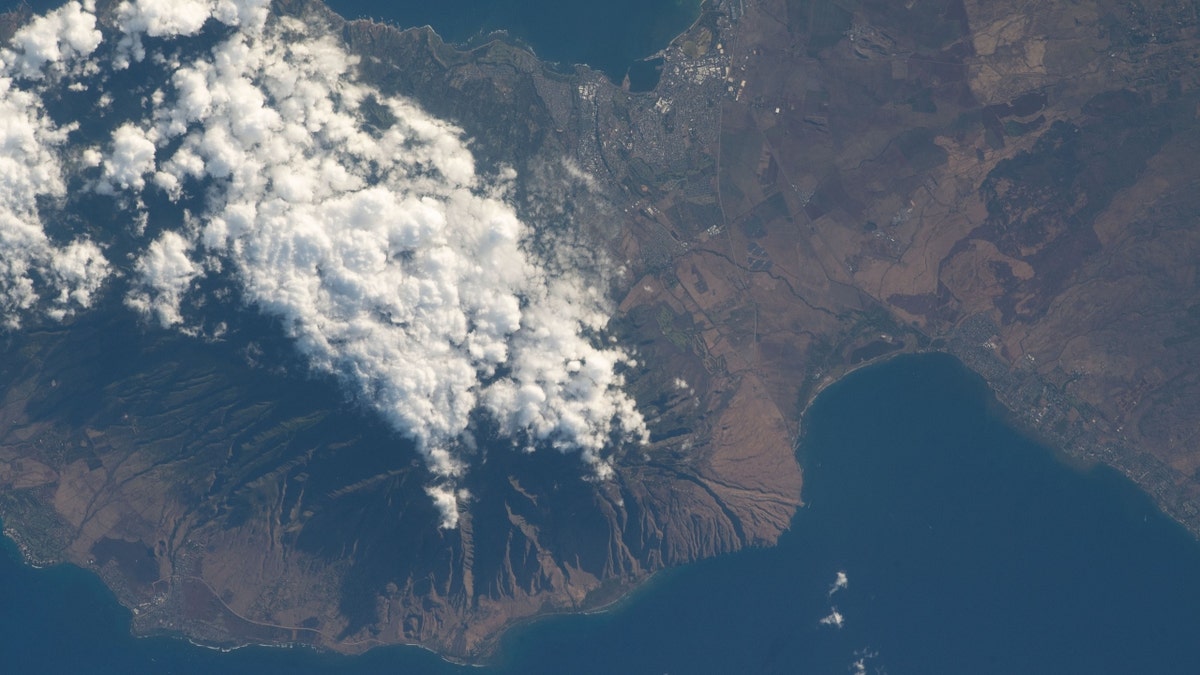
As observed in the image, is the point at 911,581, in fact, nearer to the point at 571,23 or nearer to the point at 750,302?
the point at 750,302

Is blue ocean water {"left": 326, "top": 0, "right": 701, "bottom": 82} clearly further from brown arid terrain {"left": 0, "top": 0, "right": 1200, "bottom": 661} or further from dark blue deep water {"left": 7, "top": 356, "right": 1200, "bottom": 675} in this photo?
dark blue deep water {"left": 7, "top": 356, "right": 1200, "bottom": 675}

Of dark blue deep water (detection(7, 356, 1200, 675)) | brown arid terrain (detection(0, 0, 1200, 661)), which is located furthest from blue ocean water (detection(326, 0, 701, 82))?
dark blue deep water (detection(7, 356, 1200, 675))

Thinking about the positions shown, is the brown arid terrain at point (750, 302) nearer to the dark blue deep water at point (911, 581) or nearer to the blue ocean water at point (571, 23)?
the blue ocean water at point (571, 23)

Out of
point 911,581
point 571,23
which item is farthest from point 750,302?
point 571,23

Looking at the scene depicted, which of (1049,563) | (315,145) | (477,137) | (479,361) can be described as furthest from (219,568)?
(1049,563)

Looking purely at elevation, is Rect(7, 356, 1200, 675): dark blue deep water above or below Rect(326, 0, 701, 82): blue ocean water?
below

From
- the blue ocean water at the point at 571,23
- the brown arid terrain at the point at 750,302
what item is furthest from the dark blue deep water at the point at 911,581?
the blue ocean water at the point at 571,23
